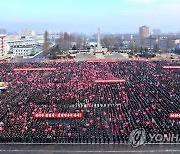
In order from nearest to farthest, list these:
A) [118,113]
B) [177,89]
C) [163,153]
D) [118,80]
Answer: [163,153]
[118,113]
[177,89]
[118,80]

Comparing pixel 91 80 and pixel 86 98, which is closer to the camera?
pixel 86 98

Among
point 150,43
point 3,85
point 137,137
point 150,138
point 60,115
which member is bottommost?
point 137,137

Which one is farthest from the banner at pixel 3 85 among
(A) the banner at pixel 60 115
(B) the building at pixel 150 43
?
(B) the building at pixel 150 43

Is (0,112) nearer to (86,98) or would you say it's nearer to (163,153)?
(86,98)

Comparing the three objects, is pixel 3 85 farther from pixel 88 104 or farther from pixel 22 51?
pixel 22 51

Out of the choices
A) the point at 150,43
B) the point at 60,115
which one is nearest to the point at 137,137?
the point at 60,115

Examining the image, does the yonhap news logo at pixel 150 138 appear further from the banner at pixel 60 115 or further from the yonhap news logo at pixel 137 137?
the banner at pixel 60 115

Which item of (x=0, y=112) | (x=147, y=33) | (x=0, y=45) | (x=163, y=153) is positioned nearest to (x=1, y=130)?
(x=0, y=112)

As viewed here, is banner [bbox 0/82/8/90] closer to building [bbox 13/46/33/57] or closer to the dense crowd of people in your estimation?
the dense crowd of people
